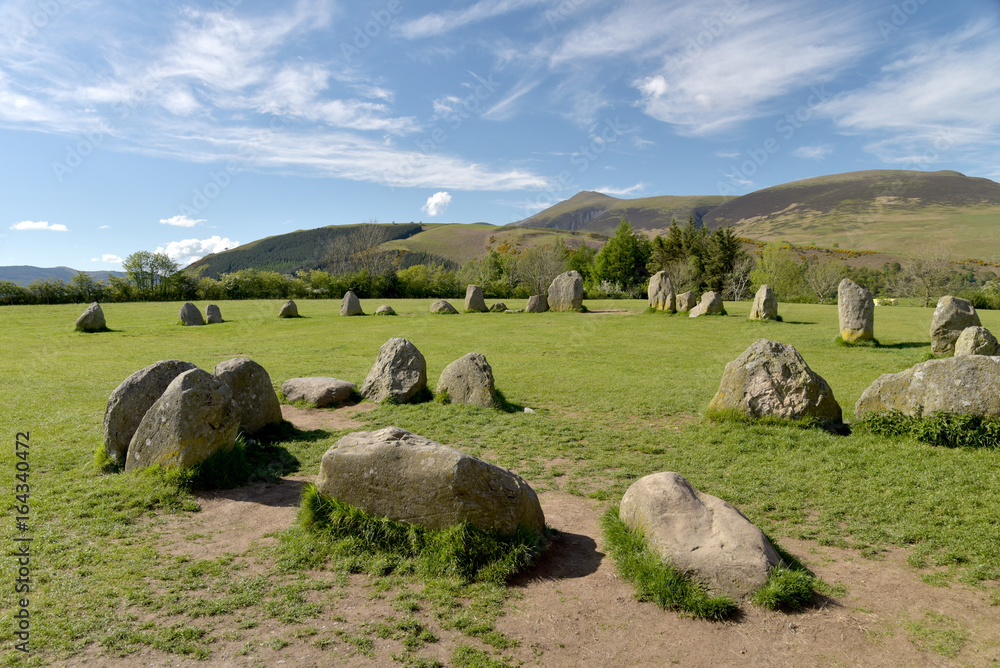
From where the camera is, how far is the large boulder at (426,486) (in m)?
5.32

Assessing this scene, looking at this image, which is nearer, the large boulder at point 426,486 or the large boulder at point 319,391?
the large boulder at point 426,486

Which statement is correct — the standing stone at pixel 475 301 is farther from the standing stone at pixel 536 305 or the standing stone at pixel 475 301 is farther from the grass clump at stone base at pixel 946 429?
the grass clump at stone base at pixel 946 429

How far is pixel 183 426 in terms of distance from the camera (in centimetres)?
694

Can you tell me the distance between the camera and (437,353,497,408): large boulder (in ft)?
37.2

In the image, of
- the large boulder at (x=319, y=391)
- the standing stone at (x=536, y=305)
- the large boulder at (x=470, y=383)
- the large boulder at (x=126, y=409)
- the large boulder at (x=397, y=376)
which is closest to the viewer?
the large boulder at (x=126, y=409)

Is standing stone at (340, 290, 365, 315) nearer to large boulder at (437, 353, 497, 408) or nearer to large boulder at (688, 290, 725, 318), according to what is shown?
large boulder at (688, 290, 725, 318)

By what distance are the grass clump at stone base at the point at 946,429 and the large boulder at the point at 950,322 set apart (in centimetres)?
995

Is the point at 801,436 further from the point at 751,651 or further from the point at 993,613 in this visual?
the point at 751,651

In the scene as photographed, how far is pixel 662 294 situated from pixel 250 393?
25690 millimetres

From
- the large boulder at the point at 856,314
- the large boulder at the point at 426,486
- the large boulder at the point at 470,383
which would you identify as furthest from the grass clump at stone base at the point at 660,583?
the large boulder at the point at 856,314

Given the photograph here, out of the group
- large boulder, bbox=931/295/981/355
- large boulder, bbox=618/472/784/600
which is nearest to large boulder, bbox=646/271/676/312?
large boulder, bbox=931/295/981/355

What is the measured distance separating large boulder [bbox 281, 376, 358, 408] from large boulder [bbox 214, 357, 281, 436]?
208cm

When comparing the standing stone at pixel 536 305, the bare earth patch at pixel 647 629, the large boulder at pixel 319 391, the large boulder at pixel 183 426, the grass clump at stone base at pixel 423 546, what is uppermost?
the standing stone at pixel 536 305

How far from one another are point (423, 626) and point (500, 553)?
1150 millimetres
